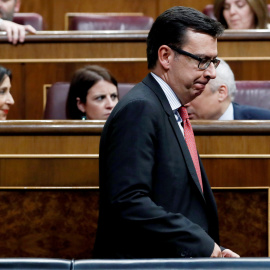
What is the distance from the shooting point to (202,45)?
1.62 ft

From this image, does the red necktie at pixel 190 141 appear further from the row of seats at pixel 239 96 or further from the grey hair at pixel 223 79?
the row of seats at pixel 239 96

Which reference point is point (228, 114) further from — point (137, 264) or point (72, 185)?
point (137, 264)

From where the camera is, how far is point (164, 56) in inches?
19.7

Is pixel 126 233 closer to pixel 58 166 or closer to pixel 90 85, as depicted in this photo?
pixel 58 166

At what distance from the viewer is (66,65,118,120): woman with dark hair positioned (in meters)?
1.04

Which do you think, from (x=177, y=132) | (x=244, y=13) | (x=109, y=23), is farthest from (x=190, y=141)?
(x=109, y=23)

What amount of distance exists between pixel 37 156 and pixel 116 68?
18.9 inches

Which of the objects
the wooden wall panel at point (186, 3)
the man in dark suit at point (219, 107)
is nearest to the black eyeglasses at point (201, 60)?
the man in dark suit at point (219, 107)

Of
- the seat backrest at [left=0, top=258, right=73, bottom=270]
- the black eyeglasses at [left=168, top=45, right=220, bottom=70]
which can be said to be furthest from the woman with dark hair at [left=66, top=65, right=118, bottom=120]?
the seat backrest at [left=0, top=258, right=73, bottom=270]

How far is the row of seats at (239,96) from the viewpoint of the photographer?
1.06 m

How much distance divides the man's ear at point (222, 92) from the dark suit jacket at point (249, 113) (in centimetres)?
3

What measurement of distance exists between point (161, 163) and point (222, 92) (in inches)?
19.7

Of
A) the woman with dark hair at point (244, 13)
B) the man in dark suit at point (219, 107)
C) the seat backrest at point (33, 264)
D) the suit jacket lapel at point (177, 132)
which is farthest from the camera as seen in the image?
the woman with dark hair at point (244, 13)

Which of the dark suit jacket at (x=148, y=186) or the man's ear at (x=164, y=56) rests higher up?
the man's ear at (x=164, y=56)
